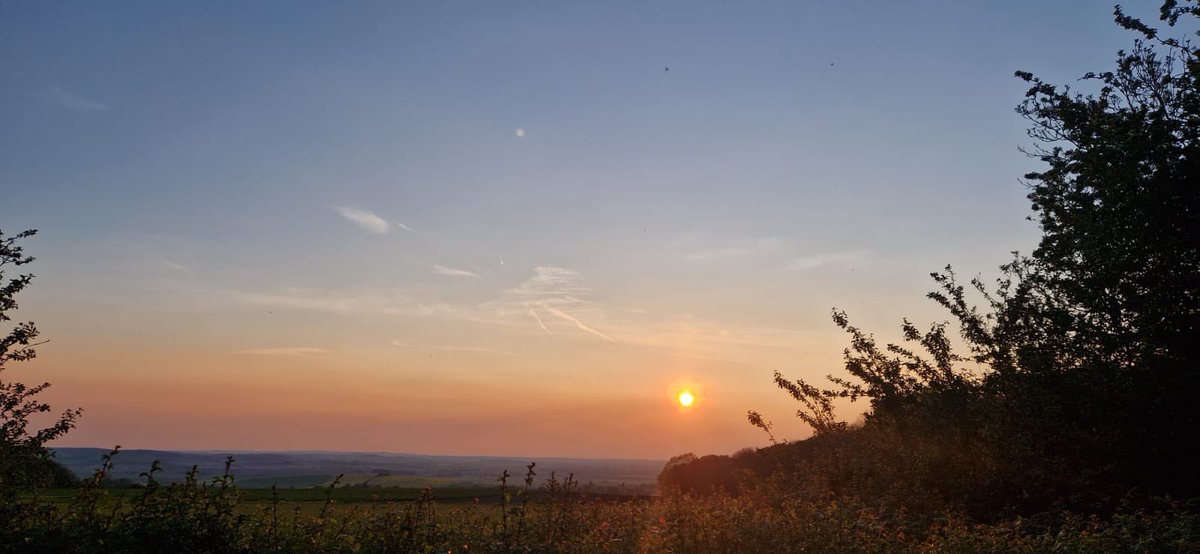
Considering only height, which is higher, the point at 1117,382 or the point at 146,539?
the point at 1117,382

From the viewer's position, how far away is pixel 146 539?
7789 mm

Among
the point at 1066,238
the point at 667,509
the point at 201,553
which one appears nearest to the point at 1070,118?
the point at 1066,238

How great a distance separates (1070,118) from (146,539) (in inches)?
739

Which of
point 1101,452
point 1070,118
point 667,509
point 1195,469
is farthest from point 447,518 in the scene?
point 1070,118

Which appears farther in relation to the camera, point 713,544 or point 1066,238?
point 1066,238

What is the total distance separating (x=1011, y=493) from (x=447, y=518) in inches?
439

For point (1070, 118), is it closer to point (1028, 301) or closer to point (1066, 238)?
point (1066, 238)

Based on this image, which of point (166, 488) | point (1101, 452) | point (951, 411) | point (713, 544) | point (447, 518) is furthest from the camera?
point (951, 411)

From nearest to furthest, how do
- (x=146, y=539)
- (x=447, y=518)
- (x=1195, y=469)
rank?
(x=146, y=539)
(x=447, y=518)
(x=1195, y=469)

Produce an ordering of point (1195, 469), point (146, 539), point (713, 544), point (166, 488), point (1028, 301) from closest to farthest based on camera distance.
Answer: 1. point (146, 539)
2. point (166, 488)
3. point (713, 544)
4. point (1195, 469)
5. point (1028, 301)

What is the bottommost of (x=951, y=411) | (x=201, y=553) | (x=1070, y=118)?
(x=201, y=553)

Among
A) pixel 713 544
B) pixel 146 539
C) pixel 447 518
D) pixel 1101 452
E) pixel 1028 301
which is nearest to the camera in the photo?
pixel 146 539

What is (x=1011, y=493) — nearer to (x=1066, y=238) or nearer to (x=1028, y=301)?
(x=1028, y=301)

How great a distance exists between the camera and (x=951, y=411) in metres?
16.8
